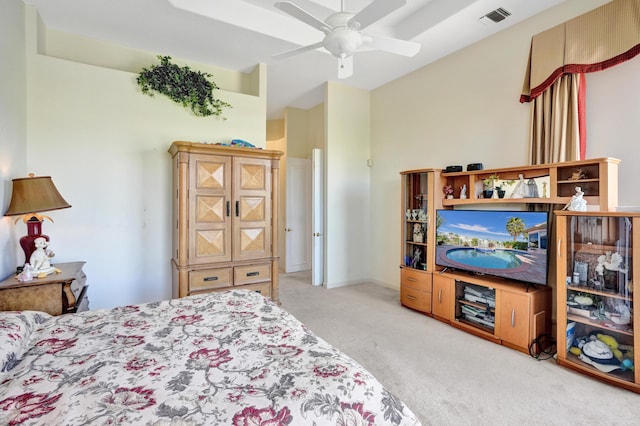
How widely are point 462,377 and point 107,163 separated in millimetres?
3916

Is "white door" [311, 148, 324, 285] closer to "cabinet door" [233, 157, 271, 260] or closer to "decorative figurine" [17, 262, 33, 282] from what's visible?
"cabinet door" [233, 157, 271, 260]

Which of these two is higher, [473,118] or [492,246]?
[473,118]

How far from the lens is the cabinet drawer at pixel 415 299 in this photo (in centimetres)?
351

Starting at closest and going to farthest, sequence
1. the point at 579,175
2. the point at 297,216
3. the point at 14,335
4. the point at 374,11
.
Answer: the point at 14,335 → the point at 374,11 → the point at 579,175 → the point at 297,216

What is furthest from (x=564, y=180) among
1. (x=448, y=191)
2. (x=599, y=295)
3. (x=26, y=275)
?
(x=26, y=275)

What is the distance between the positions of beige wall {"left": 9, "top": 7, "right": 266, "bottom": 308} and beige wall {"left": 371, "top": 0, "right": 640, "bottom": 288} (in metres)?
2.72

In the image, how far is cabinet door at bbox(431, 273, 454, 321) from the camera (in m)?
3.27

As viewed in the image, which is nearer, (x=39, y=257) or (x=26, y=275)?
(x=26, y=275)

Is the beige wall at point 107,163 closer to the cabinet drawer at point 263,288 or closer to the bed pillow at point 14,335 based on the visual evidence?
the cabinet drawer at point 263,288

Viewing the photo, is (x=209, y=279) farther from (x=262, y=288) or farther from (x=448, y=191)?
(x=448, y=191)

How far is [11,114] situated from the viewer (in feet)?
8.13

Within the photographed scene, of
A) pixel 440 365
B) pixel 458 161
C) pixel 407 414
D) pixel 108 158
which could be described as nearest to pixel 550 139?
pixel 458 161

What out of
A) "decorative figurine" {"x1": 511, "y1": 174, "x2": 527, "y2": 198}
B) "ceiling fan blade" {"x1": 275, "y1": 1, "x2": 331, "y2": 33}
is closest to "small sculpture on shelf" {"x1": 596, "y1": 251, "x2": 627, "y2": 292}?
"decorative figurine" {"x1": 511, "y1": 174, "x2": 527, "y2": 198}

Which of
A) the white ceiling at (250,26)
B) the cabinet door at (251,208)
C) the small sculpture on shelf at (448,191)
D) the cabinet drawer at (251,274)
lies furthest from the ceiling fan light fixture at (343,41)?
the cabinet drawer at (251,274)
